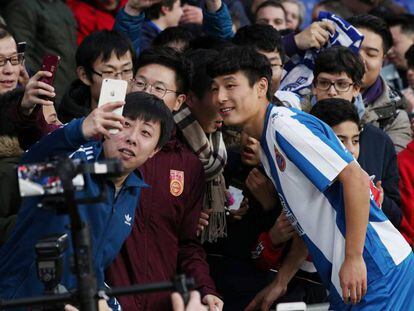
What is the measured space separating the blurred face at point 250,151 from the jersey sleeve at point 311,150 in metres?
0.83

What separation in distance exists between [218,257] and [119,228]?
135 cm

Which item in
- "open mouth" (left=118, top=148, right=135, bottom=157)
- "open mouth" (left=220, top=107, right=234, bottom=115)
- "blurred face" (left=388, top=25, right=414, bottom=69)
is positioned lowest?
"blurred face" (left=388, top=25, right=414, bottom=69)

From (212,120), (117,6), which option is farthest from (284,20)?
(212,120)

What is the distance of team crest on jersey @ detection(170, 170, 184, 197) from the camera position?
206 inches

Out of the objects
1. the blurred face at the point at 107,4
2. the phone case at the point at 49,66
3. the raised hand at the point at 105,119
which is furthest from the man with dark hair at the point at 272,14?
the raised hand at the point at 105,119

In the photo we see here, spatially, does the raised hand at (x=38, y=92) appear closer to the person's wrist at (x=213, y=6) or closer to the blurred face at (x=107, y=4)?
the person's wrist at (x=213, y=6)

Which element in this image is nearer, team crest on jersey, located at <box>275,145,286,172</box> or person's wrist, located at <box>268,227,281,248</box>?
team crest on jersey, located at <box>275,145,286,172</box>

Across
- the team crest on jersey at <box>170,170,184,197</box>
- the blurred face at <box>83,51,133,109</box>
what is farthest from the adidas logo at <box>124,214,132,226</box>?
the blurred face at <box>83,51,133,109</box>

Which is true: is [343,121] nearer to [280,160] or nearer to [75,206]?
[280,160]

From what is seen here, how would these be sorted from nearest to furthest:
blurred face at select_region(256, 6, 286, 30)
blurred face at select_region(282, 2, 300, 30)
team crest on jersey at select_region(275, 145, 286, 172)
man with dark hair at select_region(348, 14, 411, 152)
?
team crest on jersey at select_region(275, 145, 286, 172), man with dark hair at select_region(348, 14, 411, 152), blurred face at select_region(256, 6, 286, 30), blurred face at select_region(282, 2, 300, 30)

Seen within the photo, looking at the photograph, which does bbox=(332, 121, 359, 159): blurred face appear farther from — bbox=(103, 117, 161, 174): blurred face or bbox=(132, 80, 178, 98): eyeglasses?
bbox=(103, 117, 161, 174): blurred face

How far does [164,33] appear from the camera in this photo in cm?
702

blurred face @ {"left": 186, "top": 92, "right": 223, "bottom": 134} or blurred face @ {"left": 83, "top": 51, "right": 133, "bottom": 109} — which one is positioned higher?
blurred face @ {"left": 83, "top": 51, "right": 133, "bottom": 109}

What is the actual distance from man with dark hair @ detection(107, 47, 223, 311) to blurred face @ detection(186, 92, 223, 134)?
0.27 meters
